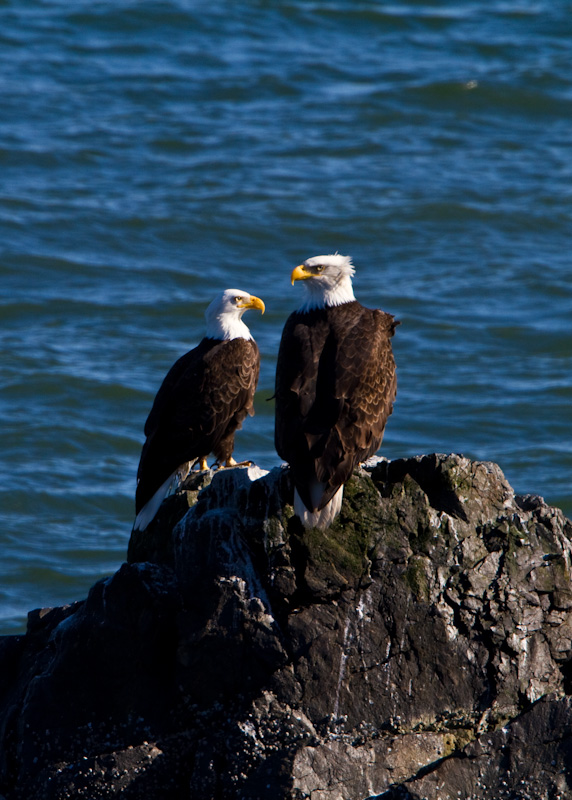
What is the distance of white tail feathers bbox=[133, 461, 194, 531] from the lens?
22.0 feet

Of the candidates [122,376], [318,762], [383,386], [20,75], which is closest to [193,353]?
[383,386]

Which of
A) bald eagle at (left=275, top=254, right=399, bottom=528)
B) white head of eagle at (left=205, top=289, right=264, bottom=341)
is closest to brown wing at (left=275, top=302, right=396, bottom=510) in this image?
bald eagle at (left=275, top=254, right=399, bottom=528)

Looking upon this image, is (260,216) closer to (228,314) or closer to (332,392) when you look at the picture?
(228,314)

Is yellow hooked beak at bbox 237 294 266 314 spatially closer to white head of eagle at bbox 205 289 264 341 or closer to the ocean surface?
white head of eagle at bbox 205 289 264 341

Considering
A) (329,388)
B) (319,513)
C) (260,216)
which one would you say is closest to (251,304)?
(329,388)

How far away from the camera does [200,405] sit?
24.3 ft

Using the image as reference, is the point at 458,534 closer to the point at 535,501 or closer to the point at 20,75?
the point at 535,501

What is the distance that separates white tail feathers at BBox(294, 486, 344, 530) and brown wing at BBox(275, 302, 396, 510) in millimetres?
49

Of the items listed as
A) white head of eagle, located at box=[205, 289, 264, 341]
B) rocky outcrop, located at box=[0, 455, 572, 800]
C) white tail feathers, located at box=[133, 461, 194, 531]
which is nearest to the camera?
rocky outcrop, located at box=[0, 455, 572, 800]

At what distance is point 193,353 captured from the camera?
773 cm

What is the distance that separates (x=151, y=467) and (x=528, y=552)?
2.52 metres

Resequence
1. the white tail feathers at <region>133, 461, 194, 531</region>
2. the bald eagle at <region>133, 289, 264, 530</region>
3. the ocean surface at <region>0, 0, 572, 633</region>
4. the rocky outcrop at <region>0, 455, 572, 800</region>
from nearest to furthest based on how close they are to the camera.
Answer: the rocky outcrop at <region>0, 455, 572, 800</region> → the white tail feathers at <region>133, 461, 194, 531</region> → the bald eagle at <region>133, 289, 264, 530</region> → the ocean surface at <region>0, 0, 572, 633</region>

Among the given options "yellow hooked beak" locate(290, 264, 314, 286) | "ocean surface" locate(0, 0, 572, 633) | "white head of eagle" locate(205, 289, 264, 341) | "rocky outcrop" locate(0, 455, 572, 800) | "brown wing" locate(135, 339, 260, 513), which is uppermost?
Answer: "ocean surface" locate(0, 0, 572, 633)

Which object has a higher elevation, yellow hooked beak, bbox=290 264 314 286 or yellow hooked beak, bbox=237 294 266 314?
yellow hooked beak, bbox=237 294 266 314
